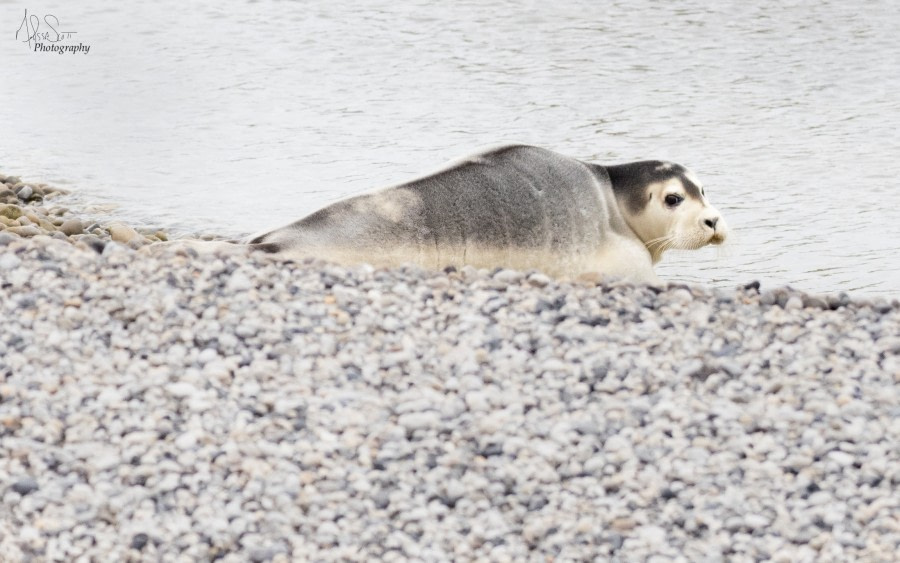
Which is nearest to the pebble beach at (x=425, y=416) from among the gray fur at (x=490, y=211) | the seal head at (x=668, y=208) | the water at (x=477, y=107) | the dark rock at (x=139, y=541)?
the dark rock at (x=139, y=541)

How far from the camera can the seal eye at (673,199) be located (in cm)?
659

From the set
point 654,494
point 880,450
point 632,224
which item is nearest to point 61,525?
point 654,494

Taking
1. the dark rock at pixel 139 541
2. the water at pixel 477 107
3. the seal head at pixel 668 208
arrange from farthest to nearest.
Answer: the water at pixel 477 107 → the seal head at pixel 668 208 → the dark rock at pixel 139 541

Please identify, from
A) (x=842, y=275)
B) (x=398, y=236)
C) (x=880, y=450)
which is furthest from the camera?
(x=842, y=275)

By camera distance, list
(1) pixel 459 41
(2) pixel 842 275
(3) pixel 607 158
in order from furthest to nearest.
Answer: (1) pixel 459 41 → (3) pixel 607 158 → (2) pixel 842 275

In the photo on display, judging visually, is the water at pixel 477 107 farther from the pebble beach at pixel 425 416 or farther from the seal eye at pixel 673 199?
the pebble beach at pixel 425 416

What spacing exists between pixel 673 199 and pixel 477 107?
14.9ft

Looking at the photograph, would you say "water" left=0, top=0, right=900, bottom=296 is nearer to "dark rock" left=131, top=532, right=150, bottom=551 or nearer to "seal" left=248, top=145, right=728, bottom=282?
"seal" left=248, top=145, right=728, bottom=282

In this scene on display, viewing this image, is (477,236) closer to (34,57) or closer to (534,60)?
(534,60)

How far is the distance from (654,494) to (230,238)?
467cm

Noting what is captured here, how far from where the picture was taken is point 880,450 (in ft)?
12.6

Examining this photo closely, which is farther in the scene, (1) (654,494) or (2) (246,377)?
(2) (246,377)

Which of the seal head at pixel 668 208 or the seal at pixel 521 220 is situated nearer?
the seal at pixel 521 220

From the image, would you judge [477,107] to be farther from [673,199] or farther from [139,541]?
[139,541]
